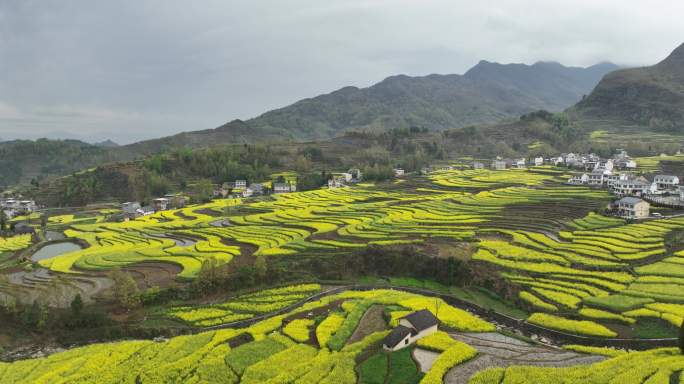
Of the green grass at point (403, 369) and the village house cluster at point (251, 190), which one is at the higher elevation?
the village house cluster at point (251, 190)

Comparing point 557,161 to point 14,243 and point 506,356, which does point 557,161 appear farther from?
point 14,243

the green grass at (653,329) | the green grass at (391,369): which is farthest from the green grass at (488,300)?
the green grass at (391,369)

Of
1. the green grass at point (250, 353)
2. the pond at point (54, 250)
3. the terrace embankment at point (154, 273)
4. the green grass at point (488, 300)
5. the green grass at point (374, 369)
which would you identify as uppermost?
the pond at point (54, 250)

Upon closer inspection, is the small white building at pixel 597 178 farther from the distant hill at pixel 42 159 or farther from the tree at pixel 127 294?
the distant hill at pixel 42 159

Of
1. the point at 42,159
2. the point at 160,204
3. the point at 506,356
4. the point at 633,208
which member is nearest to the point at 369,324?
the point at 506,356

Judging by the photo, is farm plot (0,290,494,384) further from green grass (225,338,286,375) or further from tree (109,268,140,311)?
tree (109,268,140,311)

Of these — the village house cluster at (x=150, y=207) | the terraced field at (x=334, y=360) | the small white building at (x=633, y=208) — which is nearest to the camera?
the terraced field at (x=334, y=360)

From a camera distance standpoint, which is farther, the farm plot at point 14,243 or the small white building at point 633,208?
the farm plot at point 14,243
